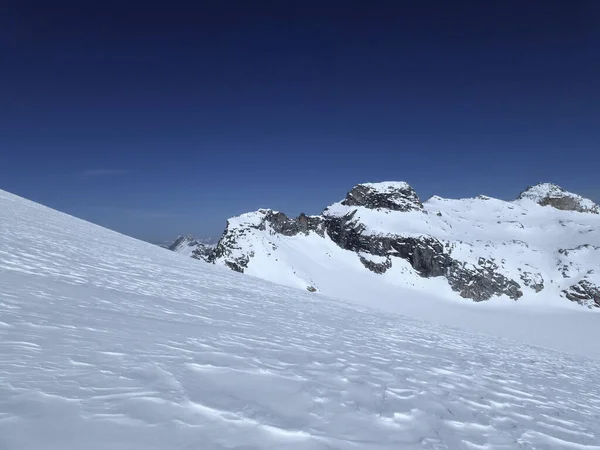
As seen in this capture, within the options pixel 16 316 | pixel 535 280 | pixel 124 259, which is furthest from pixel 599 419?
pixel 535 280

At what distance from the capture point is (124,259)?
12484 mm

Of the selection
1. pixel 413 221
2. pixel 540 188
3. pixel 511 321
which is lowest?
pixel 511 321

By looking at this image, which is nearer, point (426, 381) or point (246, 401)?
point (246, 401)

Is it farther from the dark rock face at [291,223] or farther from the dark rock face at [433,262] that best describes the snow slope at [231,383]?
the dark rock face at [433,262]

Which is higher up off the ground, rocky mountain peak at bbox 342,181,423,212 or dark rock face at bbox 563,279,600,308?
rocky mountain peak at bbox 342,181,423,212

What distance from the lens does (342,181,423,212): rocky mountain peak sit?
4636 inches

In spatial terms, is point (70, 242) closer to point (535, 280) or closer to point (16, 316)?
point (16, 316)

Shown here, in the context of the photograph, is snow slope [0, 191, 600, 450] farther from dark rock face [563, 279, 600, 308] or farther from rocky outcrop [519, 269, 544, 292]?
dark rock face [563, 279, 600, 308]

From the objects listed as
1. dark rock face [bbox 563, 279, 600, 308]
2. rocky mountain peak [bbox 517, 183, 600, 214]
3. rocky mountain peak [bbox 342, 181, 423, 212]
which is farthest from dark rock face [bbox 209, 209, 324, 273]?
rocky mountain peak [bbox 517, 183, 600, 214]

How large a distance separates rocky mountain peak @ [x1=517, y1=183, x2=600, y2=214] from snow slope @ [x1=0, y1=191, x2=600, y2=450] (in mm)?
187497

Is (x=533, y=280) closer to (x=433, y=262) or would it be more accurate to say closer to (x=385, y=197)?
(x=433, y=262)

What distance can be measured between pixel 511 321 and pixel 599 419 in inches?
3411

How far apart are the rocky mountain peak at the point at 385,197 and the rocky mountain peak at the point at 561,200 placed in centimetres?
8287

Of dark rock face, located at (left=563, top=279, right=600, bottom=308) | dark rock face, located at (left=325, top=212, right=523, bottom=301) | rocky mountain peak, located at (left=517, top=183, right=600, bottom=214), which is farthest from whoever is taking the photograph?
rocky mountain peak, located at (left=517, top=183, right=600, bottom=214)
